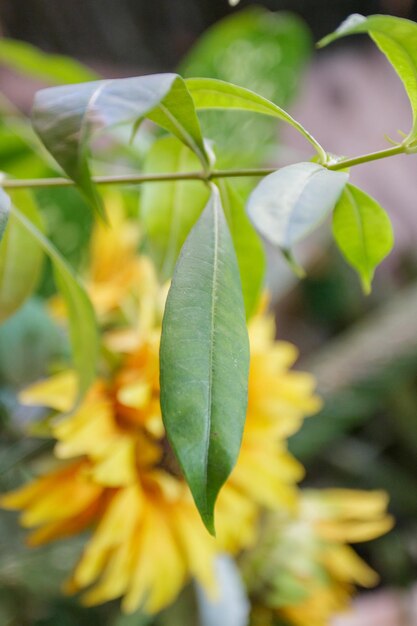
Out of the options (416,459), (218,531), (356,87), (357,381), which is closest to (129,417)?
(218,531)

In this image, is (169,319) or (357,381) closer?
(169,319)

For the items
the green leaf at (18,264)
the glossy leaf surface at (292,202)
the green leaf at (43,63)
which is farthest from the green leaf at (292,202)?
the green leaf at (43,63)

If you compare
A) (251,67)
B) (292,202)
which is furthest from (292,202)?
(251,67)

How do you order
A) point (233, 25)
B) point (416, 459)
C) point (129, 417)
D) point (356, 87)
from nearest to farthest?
point (129, 417) → point (233, 25) → point (416, 459) → point (356, 87)

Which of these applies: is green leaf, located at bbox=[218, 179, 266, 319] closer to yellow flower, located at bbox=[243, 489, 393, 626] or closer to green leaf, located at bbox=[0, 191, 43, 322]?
green leaf, located at bbox=[0, 191, 43, 322]

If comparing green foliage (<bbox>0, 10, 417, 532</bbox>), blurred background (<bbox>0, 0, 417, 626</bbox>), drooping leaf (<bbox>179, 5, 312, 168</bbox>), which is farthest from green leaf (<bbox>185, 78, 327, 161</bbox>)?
drooping leaf (<bbox>179, 5, 312, 168</bbox>)

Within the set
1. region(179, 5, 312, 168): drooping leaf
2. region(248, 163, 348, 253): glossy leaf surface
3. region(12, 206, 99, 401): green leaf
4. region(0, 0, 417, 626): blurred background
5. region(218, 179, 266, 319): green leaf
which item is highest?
region(248, 163, 348, 253): glossy leaf surface

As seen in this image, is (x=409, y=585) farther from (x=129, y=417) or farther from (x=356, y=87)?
(x=356, y=87)
